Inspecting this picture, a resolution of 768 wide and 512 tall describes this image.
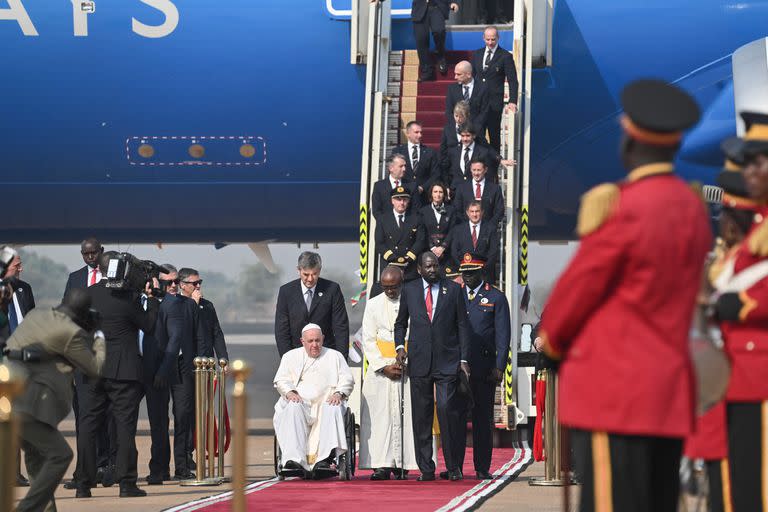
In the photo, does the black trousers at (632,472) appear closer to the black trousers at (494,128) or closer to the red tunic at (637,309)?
the red tunic at (637,309)

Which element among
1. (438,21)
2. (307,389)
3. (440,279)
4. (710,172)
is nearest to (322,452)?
(307,389)

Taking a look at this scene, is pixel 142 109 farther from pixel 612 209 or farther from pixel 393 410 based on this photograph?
pixel 612 209

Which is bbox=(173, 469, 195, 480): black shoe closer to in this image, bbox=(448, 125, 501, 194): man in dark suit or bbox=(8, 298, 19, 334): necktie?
bbox=(8, 298, 19, 334): necktie

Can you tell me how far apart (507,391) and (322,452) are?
10.3ft

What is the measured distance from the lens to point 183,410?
40.3 ft

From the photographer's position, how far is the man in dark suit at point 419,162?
14117 millimetres

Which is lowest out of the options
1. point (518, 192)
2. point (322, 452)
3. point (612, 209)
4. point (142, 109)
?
point (322, 452)

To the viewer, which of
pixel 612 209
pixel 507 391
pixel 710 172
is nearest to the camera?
pixel 612 209

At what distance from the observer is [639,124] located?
4.54 m

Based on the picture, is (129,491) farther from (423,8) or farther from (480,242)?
(423,8)

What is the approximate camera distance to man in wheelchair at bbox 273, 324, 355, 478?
36.8 feet

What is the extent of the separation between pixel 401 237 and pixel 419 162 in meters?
0.99

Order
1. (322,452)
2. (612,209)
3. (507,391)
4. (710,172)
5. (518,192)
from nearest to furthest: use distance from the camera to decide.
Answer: (612,209)
(322,452)
(507,391)
(518,192)
(710,172)

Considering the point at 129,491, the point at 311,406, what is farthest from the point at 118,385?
the point at 311,406
